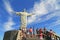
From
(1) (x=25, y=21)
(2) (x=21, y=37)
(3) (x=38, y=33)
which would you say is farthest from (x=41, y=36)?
(1) (x=25, y=21)

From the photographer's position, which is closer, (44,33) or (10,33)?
(10,33)

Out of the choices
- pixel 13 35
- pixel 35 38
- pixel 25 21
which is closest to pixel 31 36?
pixel 35 38

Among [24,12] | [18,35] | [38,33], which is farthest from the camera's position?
[24,12]

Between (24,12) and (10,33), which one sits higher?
(24,12)

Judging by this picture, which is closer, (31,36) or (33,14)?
(31,36)

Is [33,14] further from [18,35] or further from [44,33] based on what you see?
[18,35]

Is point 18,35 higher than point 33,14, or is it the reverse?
point 33,14

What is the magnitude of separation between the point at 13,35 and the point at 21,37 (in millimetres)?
1264

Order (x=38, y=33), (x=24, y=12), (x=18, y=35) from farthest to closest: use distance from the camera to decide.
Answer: (x=24, y=12) → (x=38, y=33) → (x=18, y=35)

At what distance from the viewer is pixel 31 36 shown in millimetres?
33031

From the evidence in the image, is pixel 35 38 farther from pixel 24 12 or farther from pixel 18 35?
pixel 24 12

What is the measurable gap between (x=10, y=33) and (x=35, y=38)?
13.0ft

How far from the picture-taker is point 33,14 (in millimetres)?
46406

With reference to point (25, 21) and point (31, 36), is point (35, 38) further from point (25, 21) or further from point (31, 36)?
point (25, 21)
